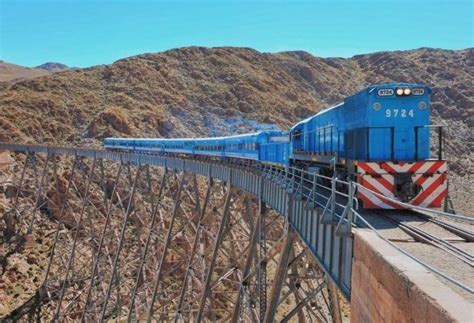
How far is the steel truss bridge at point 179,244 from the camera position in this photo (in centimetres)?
1049

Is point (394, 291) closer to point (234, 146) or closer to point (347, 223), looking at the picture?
point (347, 223)

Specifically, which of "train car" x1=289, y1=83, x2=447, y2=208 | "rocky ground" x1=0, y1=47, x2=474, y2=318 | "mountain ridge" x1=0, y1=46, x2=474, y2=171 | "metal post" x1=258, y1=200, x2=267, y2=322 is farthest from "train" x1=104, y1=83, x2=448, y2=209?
"mountain ridge" x1=0, y1=46, x2=474, y2=171

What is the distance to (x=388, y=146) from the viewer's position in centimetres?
1003

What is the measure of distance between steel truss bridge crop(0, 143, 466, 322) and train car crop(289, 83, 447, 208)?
62cm

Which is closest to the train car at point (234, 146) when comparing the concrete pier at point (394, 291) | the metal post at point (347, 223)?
the metal post at point (347, 223)

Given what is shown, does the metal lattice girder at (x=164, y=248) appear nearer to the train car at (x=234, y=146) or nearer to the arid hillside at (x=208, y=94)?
the train car at (x=234, y=146)

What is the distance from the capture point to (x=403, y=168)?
29.7 ft

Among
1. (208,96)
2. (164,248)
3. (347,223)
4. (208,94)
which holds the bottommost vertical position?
A: (164,248)

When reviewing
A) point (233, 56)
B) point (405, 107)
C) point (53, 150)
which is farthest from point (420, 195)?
point (233, 56)

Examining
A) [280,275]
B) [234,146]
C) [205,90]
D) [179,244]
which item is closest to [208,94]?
[205,90]

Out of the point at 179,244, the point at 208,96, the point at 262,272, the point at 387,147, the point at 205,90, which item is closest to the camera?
the point at 387,147

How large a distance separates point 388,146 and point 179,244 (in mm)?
21534

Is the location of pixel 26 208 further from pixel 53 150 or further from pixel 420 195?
pixel 420 195

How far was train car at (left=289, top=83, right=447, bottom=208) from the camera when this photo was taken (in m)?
8.98
